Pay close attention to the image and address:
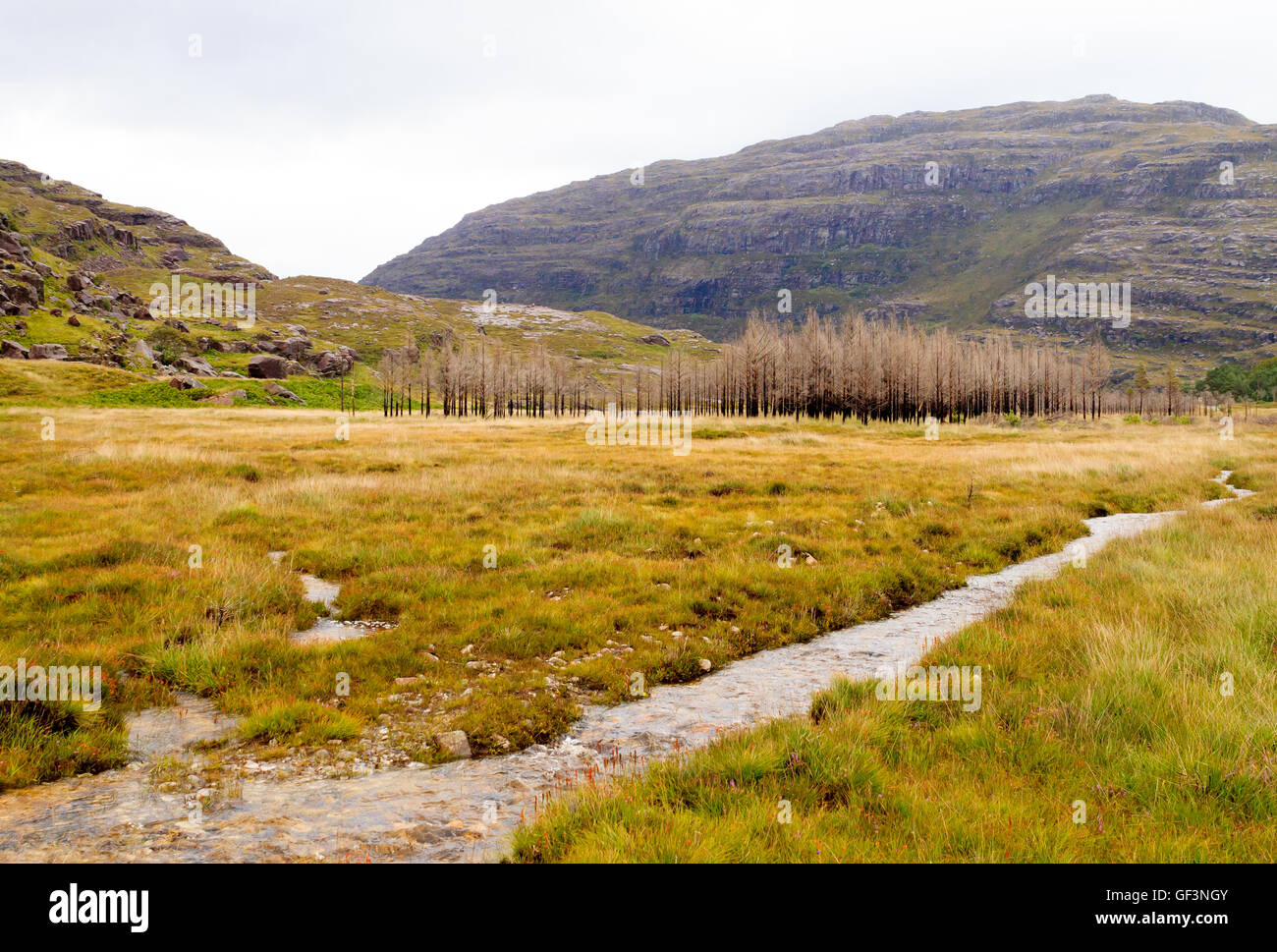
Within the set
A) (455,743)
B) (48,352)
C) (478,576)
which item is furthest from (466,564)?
(48,352)

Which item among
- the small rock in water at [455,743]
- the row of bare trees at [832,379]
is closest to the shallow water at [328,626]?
the small rock in water at [455,743]

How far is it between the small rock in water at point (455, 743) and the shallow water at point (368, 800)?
17cm

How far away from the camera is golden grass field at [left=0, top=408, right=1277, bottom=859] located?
7.26 metres

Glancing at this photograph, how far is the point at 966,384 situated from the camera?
10494cm

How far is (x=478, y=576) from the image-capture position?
12609 millimetres

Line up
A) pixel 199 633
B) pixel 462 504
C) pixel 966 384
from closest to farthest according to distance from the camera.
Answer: pixel 199 633 < pixel 462 504 < pixel 966 384

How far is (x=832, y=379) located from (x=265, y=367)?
4299 inches

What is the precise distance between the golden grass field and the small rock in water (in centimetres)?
10

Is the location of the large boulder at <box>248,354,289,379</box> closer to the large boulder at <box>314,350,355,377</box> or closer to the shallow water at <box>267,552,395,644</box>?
the large boulder at <box>314,350,355,377</box>

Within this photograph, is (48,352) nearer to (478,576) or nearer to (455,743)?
(478,576)

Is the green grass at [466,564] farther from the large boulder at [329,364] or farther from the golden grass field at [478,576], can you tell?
the large boulder at [329,364]
